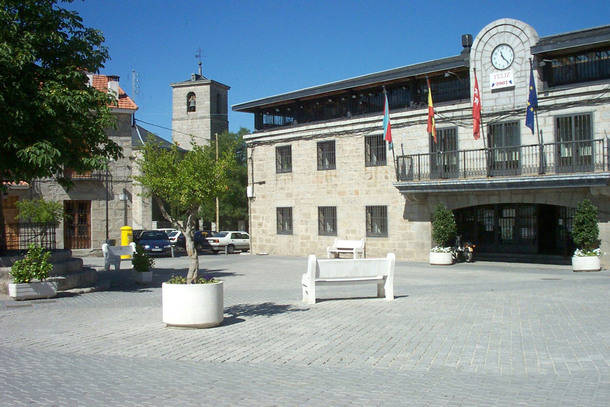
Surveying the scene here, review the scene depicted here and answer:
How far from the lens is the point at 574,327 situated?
929 cm

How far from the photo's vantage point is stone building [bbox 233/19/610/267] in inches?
816

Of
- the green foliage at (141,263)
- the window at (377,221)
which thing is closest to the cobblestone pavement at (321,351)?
the green foliage at (141,263)

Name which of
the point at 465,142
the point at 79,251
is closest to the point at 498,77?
the point at 465,142

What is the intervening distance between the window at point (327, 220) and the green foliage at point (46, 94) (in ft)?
44.5

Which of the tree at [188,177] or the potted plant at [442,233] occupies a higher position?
the tree at [188,177]

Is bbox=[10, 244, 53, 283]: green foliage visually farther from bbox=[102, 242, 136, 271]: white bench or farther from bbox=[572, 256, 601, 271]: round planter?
bbox=[572, 256, 601, 271]: round planter

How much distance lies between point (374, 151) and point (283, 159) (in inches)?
218

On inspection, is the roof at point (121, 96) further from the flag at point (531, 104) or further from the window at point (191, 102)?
the window at point (191, 102)

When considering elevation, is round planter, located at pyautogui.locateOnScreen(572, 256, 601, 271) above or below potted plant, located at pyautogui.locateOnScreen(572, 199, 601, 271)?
below

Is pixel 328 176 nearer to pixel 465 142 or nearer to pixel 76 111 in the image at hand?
pixel 465 142

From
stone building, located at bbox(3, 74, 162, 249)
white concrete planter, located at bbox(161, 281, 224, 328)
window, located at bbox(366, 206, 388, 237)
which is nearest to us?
white concrete planter, located at bbox(161, 281, 224, 328)

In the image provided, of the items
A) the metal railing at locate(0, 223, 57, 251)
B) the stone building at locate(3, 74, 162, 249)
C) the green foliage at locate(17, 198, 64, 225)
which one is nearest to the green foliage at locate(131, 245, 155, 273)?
the metal railing at locate(0, 223, 57, 251)

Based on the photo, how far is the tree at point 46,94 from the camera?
13117mm

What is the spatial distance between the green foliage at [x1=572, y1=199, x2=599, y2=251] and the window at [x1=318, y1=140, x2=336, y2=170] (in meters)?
11.2
